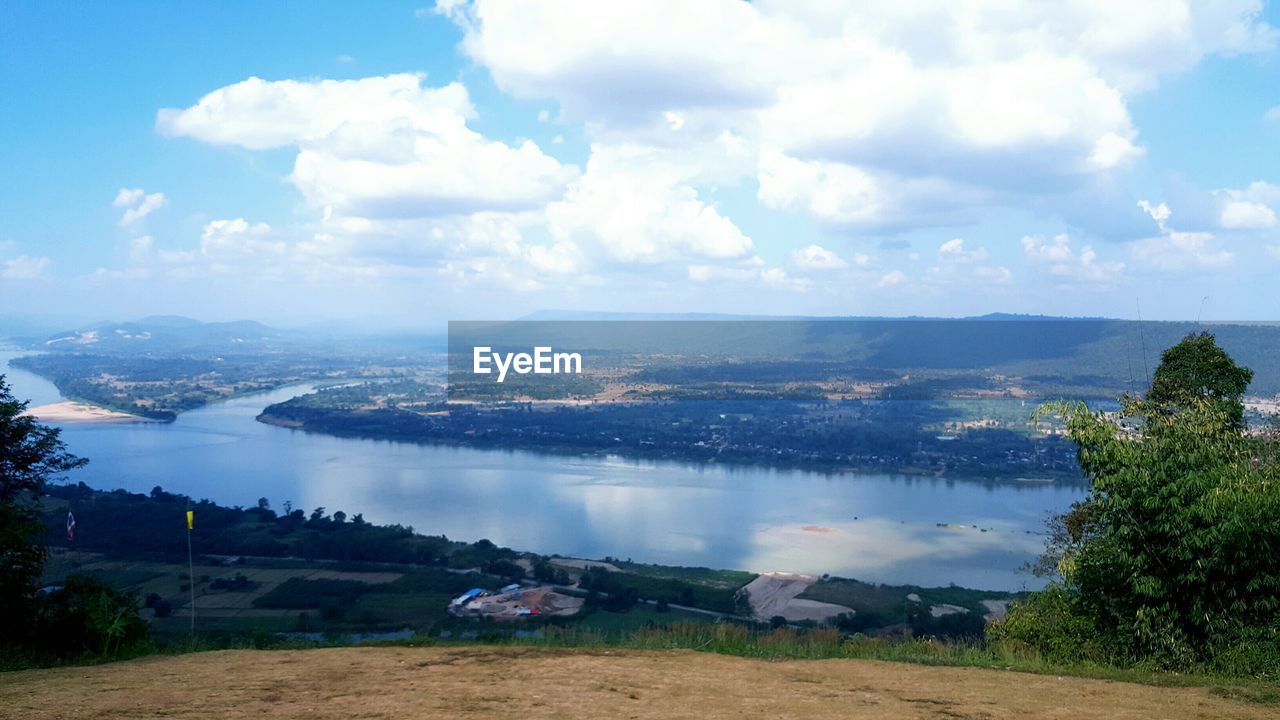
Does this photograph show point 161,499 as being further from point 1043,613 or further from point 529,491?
point 1043,613

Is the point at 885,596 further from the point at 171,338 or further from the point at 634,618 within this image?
the point at 171,338

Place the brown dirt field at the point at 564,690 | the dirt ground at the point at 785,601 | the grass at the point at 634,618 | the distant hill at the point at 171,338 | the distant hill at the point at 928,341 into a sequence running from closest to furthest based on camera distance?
1. the brown dirt field at the point at 564,690
2. the grass at the point at 634,618
3. the dirt ground at the point at 785,601
4. the distant hill at the point at 928,341
5. the distant hill at the point at 171,338

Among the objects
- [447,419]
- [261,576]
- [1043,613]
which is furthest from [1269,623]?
[447,419]

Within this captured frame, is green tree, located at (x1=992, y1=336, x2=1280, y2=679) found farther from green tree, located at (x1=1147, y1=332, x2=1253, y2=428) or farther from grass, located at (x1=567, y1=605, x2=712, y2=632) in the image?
grass, located at (x1=567, y1=605, x2=712, y2=632)

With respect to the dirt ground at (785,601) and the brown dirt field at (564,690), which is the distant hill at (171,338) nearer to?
the dirt ground at (785,601)

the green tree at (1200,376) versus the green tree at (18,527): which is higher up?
the green tree at (1200,376)

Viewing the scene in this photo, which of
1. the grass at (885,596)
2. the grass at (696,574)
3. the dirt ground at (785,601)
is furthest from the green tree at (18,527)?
the grass at (696,574)

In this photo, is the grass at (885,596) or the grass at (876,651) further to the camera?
the grass at (885,596)

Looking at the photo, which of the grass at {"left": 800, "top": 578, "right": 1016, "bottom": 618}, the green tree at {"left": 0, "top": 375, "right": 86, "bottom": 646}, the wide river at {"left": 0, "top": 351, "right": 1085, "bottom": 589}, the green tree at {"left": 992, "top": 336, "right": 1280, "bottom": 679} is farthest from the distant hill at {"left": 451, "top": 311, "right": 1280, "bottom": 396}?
the green tree at {"left": 0, "top": 375, "right": 86, "bottom": 646}
